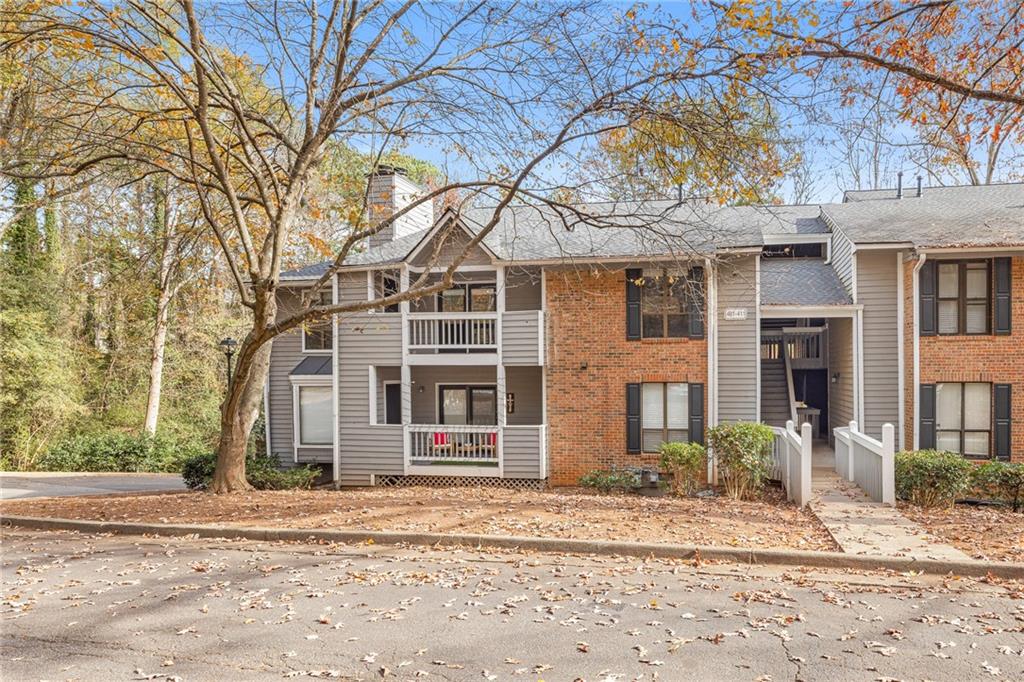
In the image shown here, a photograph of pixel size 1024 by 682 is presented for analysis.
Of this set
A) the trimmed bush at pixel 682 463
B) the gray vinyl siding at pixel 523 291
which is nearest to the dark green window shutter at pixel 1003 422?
the trimmed bush at pixel 682 463

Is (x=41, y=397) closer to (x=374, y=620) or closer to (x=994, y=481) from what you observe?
(x=374, y=620)

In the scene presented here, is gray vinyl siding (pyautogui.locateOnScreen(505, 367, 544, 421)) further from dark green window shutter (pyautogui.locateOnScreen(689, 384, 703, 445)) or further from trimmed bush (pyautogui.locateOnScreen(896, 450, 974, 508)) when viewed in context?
trimmed bush (pyautogui.locateOnScreen(896, 450, 974, 508))

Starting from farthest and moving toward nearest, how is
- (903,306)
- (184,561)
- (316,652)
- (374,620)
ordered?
(903,306) < (184,561) < (374,620) < (316,652)

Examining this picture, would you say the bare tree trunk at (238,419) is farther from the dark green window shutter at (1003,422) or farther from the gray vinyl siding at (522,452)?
the dark green window shutter at (1003,422)

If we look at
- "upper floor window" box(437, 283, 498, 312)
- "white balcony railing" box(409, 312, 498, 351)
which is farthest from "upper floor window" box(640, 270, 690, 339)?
"upper floor window" box(437, 283, 498, 312)

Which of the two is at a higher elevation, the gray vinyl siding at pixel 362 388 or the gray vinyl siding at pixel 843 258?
the gray vinyl siding at pixel 843 258

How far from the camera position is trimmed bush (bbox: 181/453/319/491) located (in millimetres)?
14087

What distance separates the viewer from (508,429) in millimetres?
16109

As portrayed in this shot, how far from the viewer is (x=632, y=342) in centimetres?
1592

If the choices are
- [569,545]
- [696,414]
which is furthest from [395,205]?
[569,545]

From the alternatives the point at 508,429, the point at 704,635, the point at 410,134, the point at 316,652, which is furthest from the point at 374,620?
the point at 508,429

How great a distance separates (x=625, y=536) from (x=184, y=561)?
5.03m

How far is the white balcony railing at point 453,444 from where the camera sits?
53.6 ft

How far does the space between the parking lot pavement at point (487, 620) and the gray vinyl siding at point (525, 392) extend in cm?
913
